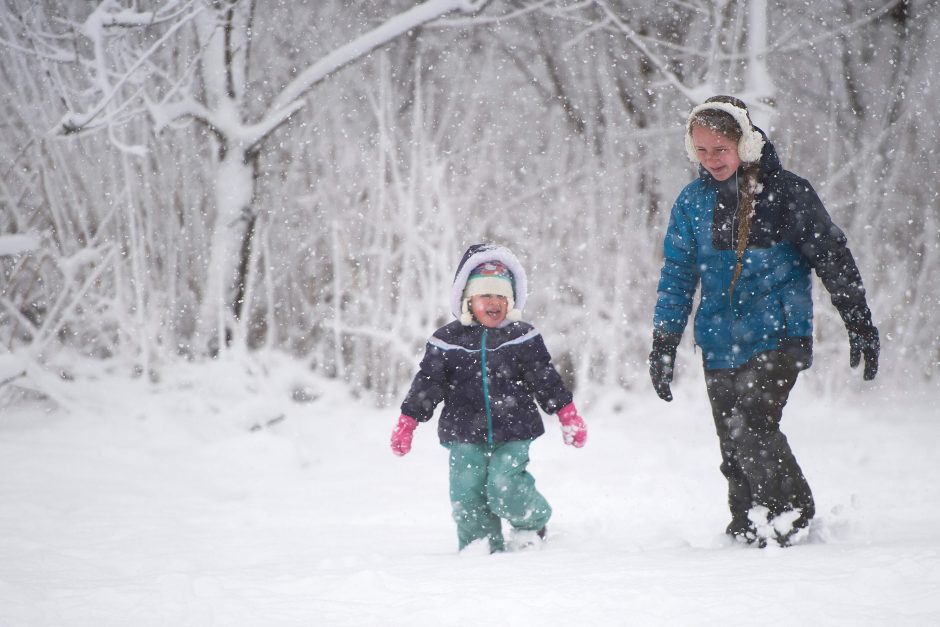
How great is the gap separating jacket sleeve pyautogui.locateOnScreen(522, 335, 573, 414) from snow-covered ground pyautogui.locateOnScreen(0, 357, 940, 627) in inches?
23.9

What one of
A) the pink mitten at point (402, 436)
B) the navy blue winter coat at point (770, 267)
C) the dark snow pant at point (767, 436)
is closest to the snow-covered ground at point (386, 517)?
the dark snow pant at point (767, 436)

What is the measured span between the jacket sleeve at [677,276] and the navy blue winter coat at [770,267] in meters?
0.04

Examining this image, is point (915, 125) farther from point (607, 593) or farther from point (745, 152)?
point (607, 593)

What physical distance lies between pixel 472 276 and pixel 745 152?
1.18 meters

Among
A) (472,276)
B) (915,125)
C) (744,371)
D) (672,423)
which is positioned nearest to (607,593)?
(744,371)

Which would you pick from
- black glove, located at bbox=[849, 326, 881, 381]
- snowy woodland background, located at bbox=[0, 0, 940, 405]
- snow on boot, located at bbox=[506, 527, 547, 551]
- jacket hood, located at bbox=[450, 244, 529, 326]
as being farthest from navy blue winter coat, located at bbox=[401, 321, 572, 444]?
snowy woodland background, located at bbox=[0, 0, 940, 405]

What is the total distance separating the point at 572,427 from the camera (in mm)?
3066

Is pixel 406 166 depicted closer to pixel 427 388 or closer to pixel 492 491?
pixel 427 388

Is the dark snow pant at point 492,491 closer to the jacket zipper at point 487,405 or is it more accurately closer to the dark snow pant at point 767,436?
the jacket zipper at point 487,405

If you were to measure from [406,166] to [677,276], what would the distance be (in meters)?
3.76

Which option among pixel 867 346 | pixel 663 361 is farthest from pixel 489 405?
pixel 867 346

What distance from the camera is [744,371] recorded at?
8.91 feet

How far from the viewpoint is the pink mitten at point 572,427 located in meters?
3.04

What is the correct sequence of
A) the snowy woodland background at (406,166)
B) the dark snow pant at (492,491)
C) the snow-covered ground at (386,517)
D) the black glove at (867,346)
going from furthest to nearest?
1. the snowy woodland background at (406,166)
2. the dark snow pant at (492,491)
3. the black glove at (867,346)
4. the snow-covered ground at (386,517)
